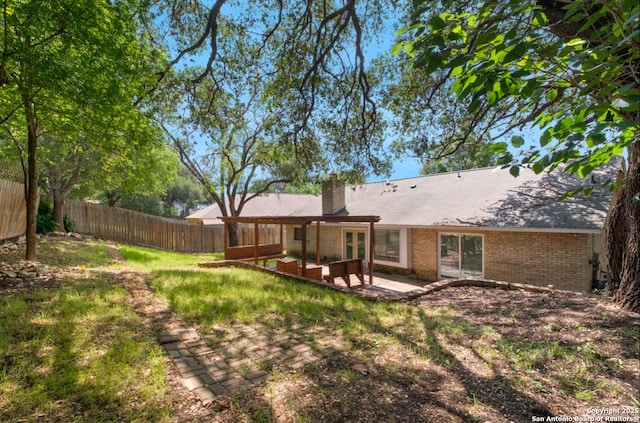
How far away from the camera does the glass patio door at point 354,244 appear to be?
1522 cm

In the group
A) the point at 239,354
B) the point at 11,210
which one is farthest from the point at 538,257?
the point at 11,210

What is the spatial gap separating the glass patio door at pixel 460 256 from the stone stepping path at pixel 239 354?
873cm

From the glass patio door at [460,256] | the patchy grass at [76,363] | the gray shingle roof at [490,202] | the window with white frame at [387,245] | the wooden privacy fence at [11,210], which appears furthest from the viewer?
the window with white frame at [387,245]

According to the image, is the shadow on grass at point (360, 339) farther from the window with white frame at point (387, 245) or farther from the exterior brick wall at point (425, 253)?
the window with white frame at point (387, 245)

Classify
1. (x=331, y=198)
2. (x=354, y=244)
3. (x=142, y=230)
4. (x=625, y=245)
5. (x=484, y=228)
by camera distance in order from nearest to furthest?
(x=625, y=245)
(x=484, y=228)
(x=354, y=244)
(x=331, y=198)
(x=142, y=230)

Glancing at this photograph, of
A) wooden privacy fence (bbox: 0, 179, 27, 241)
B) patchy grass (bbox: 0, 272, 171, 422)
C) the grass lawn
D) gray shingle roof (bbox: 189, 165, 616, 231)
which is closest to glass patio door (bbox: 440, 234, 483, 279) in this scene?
gray shingle roof (bbox: 189, 165, 616, 231)

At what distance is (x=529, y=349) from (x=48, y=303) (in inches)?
264

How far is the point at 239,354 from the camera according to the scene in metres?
3.64

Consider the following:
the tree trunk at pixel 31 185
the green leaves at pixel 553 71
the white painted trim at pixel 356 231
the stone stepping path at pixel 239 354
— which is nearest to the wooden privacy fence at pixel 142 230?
the white painted trim at pixel 356 231

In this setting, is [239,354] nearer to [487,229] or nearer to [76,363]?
[76,363]

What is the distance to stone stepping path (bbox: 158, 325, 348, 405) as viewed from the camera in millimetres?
3016

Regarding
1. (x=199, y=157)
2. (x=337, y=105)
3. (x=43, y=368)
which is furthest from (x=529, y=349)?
(x=199, y=157)

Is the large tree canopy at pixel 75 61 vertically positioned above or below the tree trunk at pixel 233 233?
above

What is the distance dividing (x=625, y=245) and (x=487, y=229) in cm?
492
